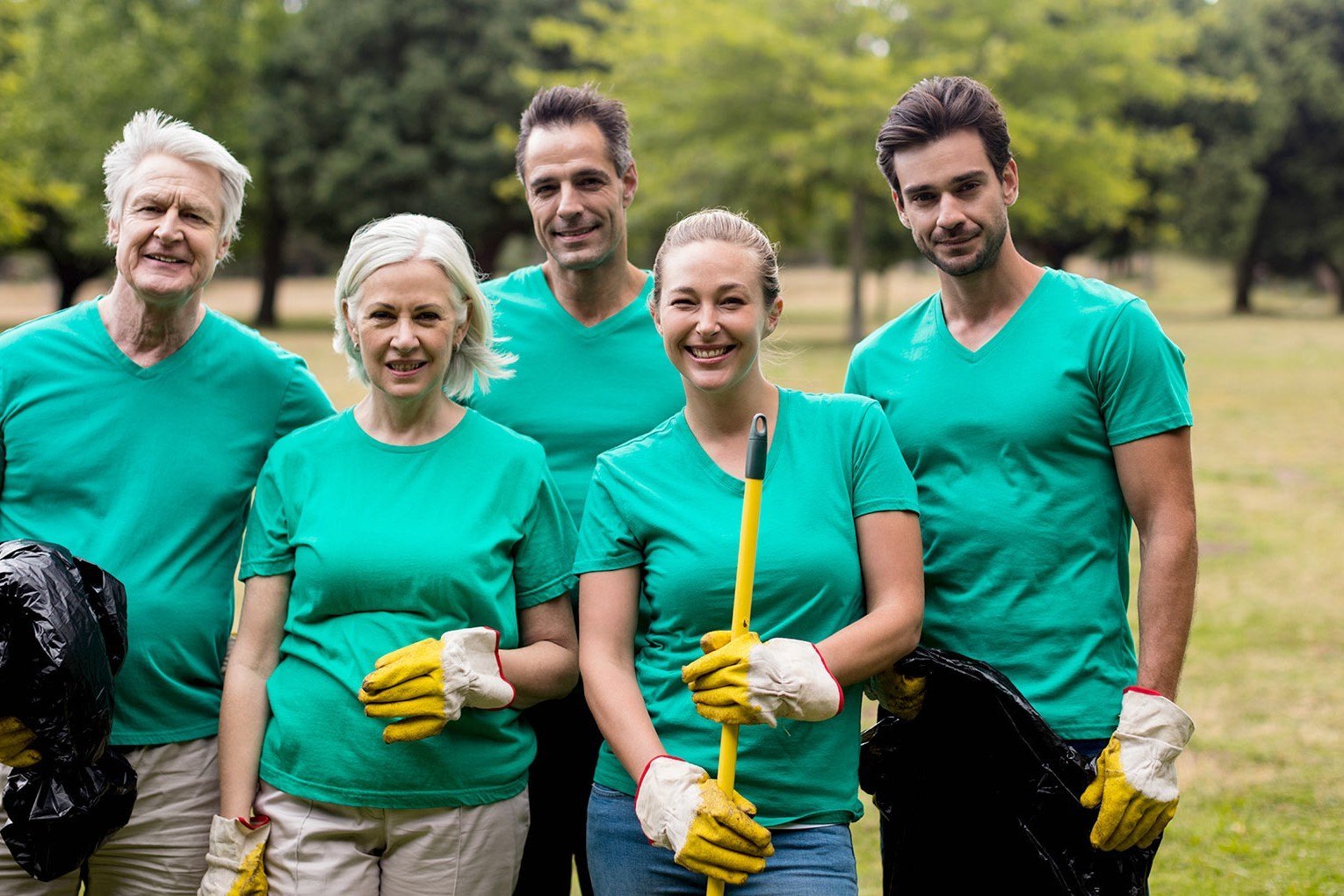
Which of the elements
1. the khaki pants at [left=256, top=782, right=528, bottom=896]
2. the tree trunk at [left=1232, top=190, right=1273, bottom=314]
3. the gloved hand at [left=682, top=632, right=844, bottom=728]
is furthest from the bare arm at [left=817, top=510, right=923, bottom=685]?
the tree trunk at [left=1232, top=190, right=1273, bottom=314]

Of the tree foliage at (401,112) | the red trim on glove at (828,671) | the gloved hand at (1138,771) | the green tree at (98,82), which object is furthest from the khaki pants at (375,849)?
the tree foliage at (401,112)

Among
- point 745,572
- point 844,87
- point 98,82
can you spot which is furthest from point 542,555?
point 98,82

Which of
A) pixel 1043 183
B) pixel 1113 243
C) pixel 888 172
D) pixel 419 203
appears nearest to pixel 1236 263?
pixel 1113 243

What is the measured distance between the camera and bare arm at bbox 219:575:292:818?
2766mm

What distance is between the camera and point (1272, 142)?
3928 cm

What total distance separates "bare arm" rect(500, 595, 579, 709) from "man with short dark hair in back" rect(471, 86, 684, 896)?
500 mm

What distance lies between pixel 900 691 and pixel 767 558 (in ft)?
1.85

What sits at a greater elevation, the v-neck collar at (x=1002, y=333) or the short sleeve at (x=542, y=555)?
the v-neck collar at (x=1002, y=333)

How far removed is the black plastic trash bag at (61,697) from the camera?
2.53 meters

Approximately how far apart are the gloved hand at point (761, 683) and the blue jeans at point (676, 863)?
0.30 meters

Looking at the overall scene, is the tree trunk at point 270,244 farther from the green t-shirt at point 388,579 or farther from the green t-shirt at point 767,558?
the green t-shirt at point 767,558

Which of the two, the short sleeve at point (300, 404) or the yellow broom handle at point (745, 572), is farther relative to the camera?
the short sleeve at point (300, 404)

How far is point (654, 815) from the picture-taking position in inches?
97.3

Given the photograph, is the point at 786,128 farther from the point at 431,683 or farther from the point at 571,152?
the point at 431,683
